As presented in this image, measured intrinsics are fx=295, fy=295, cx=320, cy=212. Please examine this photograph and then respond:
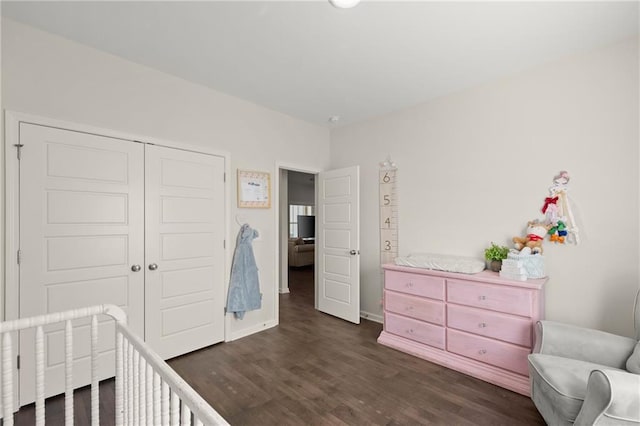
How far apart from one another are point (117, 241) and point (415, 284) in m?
2.71

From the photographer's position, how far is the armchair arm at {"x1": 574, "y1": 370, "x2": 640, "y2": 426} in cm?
123

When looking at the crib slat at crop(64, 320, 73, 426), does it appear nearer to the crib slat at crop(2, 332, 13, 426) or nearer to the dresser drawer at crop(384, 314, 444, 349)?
the crib slat at crop(2, 332, 13, 426)

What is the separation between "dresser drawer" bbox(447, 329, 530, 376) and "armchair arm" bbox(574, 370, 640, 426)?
103cm

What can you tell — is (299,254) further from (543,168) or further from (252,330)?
(543,168)

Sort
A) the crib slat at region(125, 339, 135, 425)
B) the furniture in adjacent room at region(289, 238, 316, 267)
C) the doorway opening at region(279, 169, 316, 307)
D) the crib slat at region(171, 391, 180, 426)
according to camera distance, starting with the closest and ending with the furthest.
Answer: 1. the crib slat at region(171, 391, 180, 426)
2. the crib slat at region(125, 339, 135, 425)
3. the doorway opening at region(279, 169, 316, 307)
4. the furniture in adjacent room at region(289, 238, 316, 267)

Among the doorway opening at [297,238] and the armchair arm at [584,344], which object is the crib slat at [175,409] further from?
the doorway opening at [297,238]

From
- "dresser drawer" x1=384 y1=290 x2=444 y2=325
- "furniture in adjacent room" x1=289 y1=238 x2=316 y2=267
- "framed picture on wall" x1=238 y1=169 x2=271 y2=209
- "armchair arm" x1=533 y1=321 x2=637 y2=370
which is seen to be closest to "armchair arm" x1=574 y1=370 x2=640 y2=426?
"armchair arm" x1=533 y1=321 x2=637 y2=370

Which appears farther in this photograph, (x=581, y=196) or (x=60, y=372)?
(x=581, y=196)

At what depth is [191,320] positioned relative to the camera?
2.89 meters

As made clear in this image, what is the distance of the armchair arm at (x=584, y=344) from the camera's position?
1795 millimetres

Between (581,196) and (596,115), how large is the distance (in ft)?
2.11

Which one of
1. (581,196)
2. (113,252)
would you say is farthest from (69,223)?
(581,196)

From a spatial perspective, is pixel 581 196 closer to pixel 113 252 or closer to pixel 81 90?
pixel 113 252

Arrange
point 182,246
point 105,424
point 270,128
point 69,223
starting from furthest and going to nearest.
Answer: point 270,128
point 182,246
point 69,223
point 105,424
